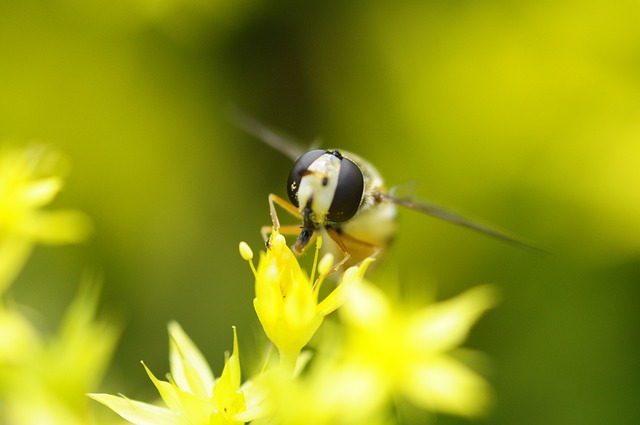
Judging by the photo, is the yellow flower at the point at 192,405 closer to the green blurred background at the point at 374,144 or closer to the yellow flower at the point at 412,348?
the yellow flower at the point at 412,348

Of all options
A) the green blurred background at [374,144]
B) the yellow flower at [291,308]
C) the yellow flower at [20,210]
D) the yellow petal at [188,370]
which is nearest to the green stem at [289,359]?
the yellow flower at [291,308]

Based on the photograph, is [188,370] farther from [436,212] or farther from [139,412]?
[436,212]

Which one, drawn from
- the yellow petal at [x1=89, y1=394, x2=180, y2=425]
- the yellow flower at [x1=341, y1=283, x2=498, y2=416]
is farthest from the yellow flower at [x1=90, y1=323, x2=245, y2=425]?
the yellow flower at [x1=341, y1=283, x2=498, y2=416]

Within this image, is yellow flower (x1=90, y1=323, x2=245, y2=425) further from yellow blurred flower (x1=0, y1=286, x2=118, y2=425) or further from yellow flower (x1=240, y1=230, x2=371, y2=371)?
yellow blurred flower (x1=0, y1=286, x2=118, y2=425)

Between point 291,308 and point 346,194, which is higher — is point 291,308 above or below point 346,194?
below

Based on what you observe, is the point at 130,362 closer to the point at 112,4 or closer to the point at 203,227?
the point at 203,227

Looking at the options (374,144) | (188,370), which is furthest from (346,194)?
(374,144)
